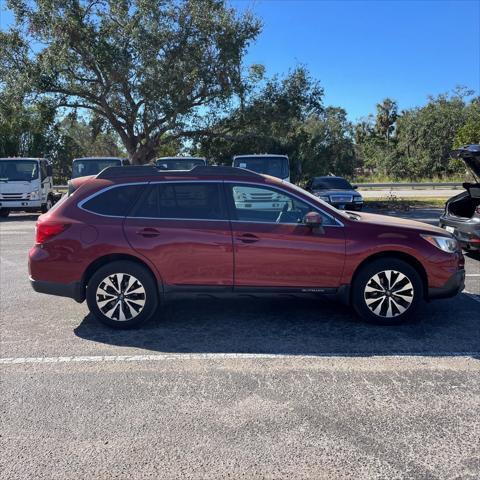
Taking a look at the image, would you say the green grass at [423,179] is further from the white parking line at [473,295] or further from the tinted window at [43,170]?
the white parking line at [473,295]

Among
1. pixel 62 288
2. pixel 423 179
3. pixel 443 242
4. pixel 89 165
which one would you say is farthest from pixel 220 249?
pixel 423 179

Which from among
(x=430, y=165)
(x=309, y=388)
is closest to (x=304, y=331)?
(x=309, y=388)

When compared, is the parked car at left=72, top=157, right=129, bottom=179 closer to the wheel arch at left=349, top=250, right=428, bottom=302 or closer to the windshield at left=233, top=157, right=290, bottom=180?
the windshield at left=233, top=157, right=290, bottom=180

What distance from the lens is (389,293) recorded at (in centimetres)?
518

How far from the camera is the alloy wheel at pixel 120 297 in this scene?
5098 mm

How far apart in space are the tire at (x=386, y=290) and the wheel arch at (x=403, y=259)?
0.04 metres

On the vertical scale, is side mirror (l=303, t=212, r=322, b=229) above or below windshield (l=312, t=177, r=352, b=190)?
below

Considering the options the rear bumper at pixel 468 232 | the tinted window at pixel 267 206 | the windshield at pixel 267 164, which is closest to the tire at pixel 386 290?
the tinted window at pixel 267 206

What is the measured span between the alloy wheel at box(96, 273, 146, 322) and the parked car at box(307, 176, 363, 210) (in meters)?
11.4

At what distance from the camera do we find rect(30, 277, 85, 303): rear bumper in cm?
513

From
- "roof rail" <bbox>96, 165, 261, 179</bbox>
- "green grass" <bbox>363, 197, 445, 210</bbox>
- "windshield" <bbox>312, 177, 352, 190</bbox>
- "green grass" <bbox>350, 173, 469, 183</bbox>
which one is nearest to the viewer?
"roof rail" <bbox>96, 165, 261, 179</bbox>

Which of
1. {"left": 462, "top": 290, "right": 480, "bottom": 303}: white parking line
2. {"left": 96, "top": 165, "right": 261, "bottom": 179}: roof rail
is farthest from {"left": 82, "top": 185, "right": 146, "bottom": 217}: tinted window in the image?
{"left": 462, "top": 290, "right": 480, "bottom": 303}: white parking line

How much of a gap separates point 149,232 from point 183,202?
49 centimetres

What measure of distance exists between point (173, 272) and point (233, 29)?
1734 centimetres
